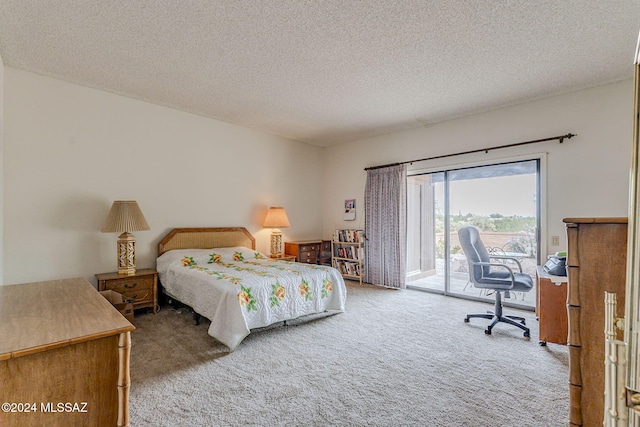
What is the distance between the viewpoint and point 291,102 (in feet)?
13.1

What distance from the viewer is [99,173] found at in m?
3.70

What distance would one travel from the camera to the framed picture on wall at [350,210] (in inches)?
231

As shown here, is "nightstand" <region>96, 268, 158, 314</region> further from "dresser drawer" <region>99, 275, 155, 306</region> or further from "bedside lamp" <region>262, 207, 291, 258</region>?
"bedside lamp" <region>262, 207, 291, 258</region>

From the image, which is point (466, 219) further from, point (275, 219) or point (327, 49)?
point (327, 49)

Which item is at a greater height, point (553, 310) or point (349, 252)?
point (349, 252)

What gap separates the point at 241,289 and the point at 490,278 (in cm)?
262

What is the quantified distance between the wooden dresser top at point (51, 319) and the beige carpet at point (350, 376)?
30.1 inches

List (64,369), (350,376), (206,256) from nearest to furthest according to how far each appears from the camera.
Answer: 1. (64,369)
2. (350,376)
3. (206,256)

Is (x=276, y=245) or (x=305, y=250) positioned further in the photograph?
(x=305, y=250)

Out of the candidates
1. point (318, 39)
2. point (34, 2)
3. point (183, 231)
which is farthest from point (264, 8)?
point (183, 231)

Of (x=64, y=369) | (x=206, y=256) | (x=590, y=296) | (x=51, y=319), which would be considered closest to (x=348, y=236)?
(x=206, y=256)

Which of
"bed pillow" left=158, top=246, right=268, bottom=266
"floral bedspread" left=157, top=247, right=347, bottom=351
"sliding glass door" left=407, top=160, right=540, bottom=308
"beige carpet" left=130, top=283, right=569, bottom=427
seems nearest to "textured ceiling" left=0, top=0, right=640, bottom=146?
"sliding glass door" left=407, top=160, right=540, bottom=308

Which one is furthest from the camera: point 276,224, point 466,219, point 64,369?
point 276,224

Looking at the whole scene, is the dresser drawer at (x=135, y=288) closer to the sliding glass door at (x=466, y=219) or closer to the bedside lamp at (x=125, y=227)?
the bedside lamp at (x=125, y=227)
